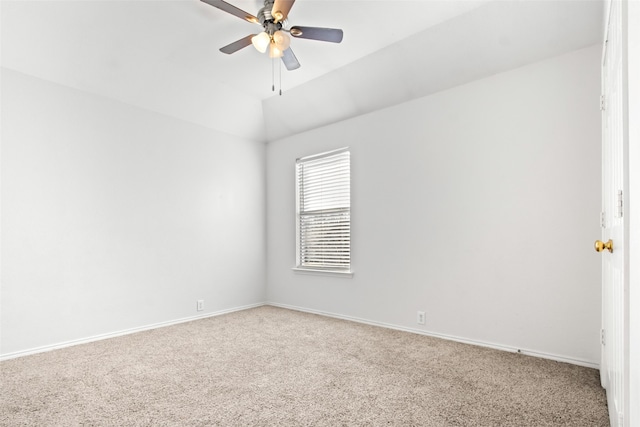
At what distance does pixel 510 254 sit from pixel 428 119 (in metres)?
1.53

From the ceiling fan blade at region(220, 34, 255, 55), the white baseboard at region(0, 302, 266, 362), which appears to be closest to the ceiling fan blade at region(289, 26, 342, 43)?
the ceiling fan blade at region(220, 34, 255, 55)

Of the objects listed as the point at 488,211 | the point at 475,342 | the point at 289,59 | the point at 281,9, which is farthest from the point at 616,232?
the point at 289,59

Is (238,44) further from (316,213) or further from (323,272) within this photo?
(323,272)

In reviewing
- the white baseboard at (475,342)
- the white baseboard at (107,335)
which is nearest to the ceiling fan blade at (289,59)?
the white baseboard at (475,342)

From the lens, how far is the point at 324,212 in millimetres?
4730

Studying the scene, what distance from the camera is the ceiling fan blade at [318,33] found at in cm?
262

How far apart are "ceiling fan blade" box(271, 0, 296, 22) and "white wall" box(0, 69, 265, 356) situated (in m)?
2.23

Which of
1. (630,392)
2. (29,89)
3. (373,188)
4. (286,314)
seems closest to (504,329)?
(373,188)

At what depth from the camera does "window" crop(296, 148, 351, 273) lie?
4.53 metres

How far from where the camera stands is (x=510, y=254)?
3.16 metres

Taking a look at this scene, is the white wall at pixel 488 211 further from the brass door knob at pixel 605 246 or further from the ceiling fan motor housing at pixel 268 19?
the ceiling fan motor housing at pixel 268 19

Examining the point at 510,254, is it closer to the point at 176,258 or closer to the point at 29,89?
the point at 176,258

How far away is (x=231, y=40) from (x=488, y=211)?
110 inches

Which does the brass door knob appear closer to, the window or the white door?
the white door
